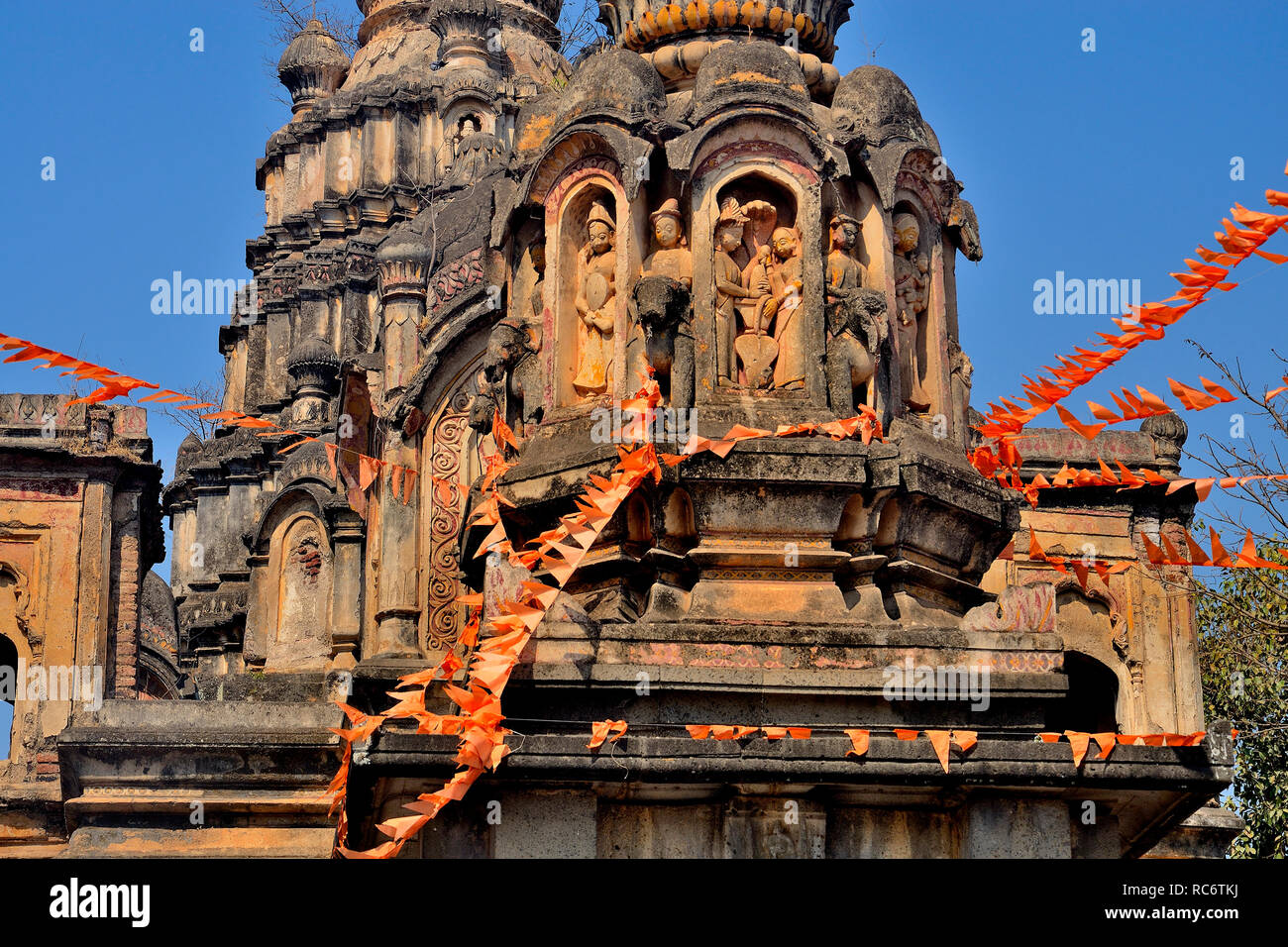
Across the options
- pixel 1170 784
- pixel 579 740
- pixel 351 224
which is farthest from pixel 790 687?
pixel 351 224

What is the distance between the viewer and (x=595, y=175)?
1363 cm

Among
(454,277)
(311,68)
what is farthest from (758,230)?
(311,68)

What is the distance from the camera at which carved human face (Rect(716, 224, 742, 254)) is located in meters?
13.3

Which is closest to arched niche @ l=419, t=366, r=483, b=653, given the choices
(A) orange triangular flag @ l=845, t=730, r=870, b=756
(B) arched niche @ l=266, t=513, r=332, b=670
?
(B) arched niche @ l=266, t=513, r=332, b=670

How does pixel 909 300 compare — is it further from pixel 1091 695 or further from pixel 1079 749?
pixel 1091 695

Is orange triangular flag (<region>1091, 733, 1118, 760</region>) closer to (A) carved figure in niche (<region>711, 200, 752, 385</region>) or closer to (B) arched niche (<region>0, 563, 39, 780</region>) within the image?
(A) carved figure in niche (<region>711, 200, 752, 385</region>)

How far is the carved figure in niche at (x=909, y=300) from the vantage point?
45.2ft

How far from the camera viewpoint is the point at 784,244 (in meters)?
13.3

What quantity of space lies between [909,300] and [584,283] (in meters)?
2.19

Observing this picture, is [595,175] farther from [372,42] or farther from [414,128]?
[372,42]

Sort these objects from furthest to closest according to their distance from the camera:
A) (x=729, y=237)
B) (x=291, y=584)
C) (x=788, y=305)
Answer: (x=291, y=584) < (x=729, y=237) < (x=788, y=305)

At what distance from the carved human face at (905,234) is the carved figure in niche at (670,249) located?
1.51 m
